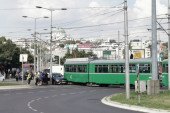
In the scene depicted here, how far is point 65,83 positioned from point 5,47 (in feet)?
121

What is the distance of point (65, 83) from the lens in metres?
49.0

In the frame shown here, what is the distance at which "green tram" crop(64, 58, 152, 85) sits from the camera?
123ft

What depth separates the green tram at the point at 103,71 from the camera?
3753cm

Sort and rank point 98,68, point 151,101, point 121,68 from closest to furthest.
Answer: point 151,101 → point 121,68 → point 98,68

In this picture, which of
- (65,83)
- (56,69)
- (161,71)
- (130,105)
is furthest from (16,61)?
(130,105)

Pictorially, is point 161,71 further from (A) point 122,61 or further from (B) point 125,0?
(B) point 125,0

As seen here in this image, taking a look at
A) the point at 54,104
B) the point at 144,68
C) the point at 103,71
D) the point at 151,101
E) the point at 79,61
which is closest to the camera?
the point at 54,104

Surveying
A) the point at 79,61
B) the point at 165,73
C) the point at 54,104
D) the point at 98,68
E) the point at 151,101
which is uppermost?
the point at 79,61

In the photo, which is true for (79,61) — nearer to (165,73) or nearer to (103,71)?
(103,71)

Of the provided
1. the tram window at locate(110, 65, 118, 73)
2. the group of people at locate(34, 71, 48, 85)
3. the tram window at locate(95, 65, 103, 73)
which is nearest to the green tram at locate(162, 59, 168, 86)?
the tram window at locate(110, 65, 118, 73)

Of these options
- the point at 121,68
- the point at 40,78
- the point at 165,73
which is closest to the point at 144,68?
the point at 165,73

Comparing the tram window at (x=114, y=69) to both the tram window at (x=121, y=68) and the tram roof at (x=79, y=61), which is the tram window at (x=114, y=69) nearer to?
the tram window at (x=121, y=68)

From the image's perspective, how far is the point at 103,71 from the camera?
4228 cm

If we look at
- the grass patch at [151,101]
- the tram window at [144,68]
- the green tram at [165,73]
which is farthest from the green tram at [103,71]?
the grass patch at [151,101]
